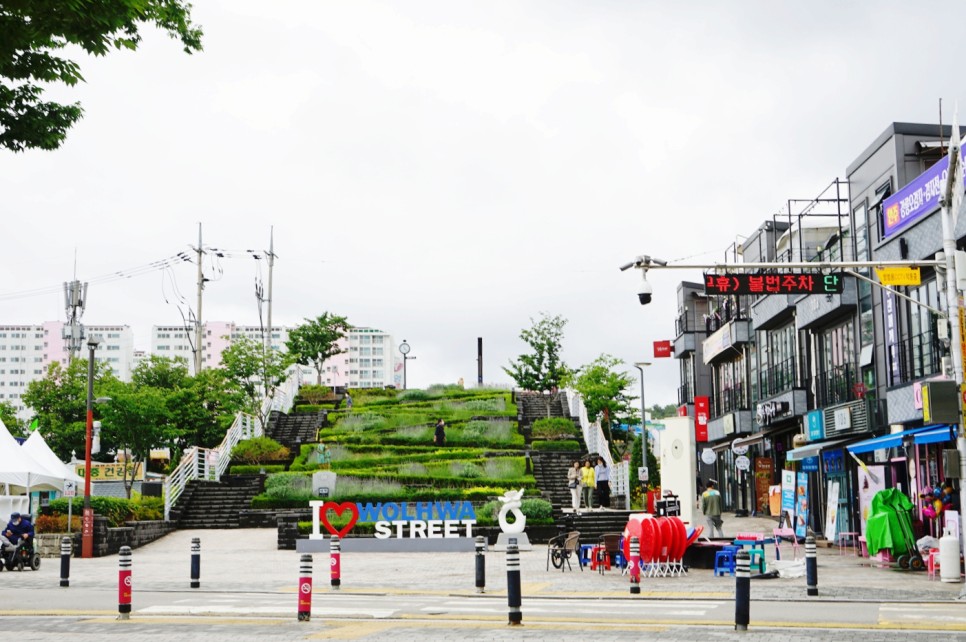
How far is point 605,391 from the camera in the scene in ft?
223

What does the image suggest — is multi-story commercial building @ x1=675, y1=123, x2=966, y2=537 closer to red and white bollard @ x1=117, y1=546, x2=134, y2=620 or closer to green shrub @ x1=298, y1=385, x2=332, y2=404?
red and white bollard @ x1=117, y1=546, x2=134, y2=620

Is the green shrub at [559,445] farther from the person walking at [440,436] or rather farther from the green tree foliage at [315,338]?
the green tree foliage at [315,338]

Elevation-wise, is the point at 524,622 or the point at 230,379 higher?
the point at 230,379

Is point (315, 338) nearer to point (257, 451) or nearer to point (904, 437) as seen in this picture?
point (257, 451)

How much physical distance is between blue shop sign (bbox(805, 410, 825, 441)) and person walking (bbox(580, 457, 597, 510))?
7574mm

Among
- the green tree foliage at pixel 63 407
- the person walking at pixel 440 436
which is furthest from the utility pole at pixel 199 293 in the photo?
the person walking at pixel 440 436

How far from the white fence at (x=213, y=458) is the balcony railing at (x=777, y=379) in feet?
74.0

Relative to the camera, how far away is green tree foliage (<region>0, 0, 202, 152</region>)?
12.4 metres

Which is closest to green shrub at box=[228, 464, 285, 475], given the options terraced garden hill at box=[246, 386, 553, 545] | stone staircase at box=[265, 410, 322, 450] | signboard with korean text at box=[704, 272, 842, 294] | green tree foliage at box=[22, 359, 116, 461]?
terraced garden hill at box=[246, 386, 553, 545]

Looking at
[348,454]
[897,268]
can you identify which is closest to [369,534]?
[348,454]

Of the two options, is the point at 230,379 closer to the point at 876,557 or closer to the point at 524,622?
the point at 876,557

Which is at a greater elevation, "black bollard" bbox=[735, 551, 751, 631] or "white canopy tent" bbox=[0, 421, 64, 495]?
"white canopy tent" bbox=[0, 421, 64, 495]

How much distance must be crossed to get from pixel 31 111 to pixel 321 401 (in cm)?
5465

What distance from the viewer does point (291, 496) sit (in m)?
40.9
